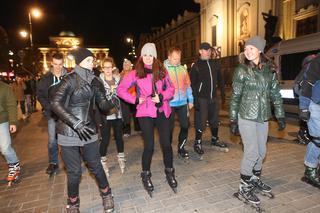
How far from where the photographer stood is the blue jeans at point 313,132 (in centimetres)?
392

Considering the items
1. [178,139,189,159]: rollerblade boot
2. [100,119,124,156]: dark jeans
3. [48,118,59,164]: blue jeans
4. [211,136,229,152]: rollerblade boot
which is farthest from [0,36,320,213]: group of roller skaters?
[211,136,229,152]: rollerblade boot

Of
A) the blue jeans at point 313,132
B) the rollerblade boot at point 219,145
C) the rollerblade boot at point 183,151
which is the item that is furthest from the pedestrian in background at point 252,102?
the rollerblade boot at point 219,145

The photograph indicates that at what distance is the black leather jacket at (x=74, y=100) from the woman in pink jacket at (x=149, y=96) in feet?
2.30

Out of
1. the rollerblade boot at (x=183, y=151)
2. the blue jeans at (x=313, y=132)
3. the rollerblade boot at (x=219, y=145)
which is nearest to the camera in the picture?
the blue jeans at (x=313, y=132)

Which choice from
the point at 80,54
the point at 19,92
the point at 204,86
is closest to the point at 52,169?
the point at 80,54

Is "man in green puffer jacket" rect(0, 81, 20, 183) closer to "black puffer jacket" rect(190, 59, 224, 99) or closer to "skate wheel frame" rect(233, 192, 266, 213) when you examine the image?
"black puffer jacket" rect(190, 59, 224, 99)

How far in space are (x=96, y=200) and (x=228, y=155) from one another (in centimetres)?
308

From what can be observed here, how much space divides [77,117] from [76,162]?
624 millimetres

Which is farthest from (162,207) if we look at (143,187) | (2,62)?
(2,62)

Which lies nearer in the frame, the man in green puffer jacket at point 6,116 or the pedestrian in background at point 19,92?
the man in green puffer jacket at point 6,116

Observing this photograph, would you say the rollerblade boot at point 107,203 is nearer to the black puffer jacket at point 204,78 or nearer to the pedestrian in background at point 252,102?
the pedestrian in background at point 252,102

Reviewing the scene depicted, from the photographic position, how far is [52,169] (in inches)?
207

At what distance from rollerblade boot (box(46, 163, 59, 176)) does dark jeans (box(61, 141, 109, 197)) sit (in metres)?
1.98

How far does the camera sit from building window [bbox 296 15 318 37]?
1978 centimetres
